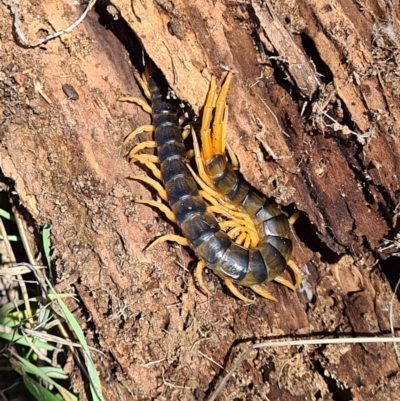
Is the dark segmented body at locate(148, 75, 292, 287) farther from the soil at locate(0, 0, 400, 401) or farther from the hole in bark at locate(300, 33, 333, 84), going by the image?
the hole in bark at locate(300, 33, 333, 84)

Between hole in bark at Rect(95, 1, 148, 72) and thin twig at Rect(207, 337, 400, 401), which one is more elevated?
hole in bark at Rect(95, 1, 148, 72)

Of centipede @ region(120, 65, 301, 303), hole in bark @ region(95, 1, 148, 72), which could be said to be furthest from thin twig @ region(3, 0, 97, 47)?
centipede @ region(120, 65, 301, 303)

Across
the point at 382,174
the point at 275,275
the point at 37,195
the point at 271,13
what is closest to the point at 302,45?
the point at 271,13

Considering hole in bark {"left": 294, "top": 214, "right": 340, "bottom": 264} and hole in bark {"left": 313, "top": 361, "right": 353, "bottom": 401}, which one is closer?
hole in bark {"left": 313, "top": 361, "right": 353, "bottom": 401}

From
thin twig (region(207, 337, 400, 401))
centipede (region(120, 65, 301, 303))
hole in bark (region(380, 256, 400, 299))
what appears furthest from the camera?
hole in bark (region(380, 256, 400, 299))

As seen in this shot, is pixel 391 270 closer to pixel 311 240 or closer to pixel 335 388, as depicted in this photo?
pixel 311 240

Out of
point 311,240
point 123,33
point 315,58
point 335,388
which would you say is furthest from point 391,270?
point 123,33

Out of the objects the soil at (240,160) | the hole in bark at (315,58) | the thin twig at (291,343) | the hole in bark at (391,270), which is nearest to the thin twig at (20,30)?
the soil at (240,160)
